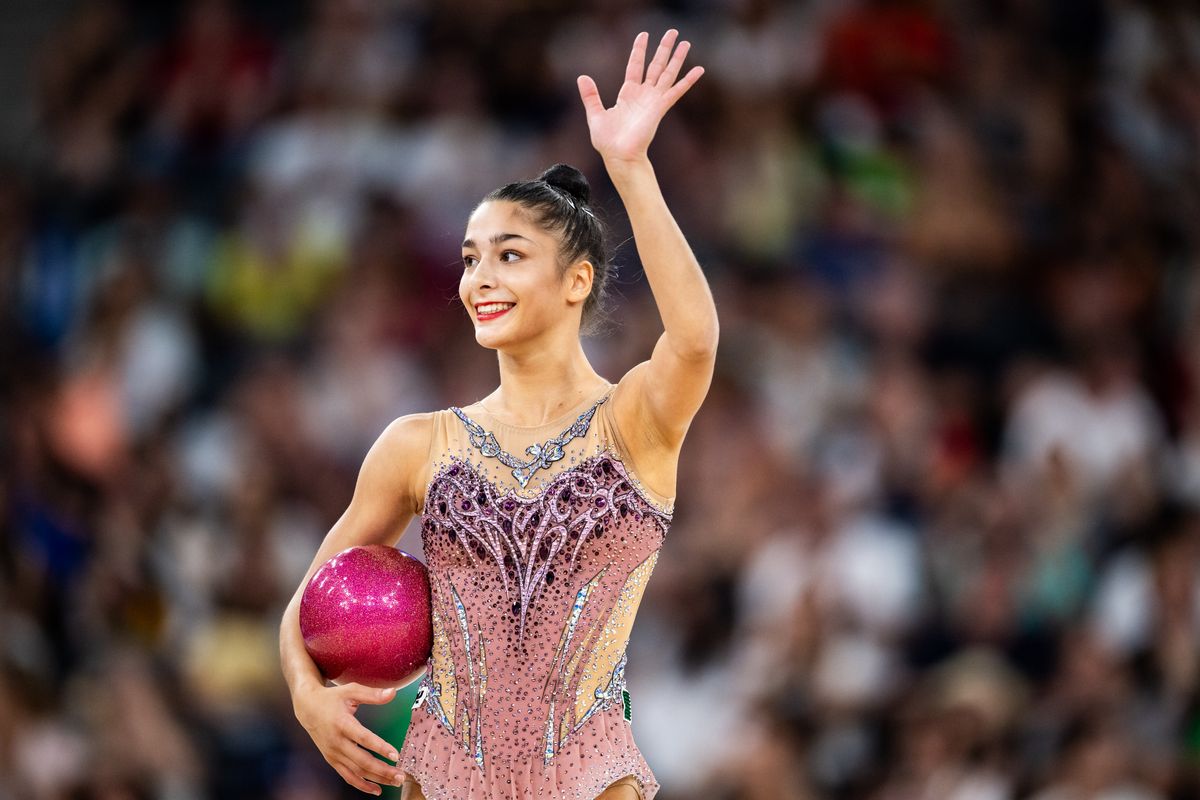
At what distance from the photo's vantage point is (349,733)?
316cm

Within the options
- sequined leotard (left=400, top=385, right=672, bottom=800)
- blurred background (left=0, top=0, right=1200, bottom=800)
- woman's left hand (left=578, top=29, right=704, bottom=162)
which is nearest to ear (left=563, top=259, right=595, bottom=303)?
sequined leotard (left=400, top=385, right=672, bottom=800)

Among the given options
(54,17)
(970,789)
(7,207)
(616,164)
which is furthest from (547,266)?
(54,17)

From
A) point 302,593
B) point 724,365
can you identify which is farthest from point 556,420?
point 724,365

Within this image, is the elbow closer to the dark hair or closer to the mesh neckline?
the mesh neckline

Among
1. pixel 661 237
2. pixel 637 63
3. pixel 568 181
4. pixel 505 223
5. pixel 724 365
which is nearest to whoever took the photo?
pixel 661 237

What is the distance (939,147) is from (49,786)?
4.87 m

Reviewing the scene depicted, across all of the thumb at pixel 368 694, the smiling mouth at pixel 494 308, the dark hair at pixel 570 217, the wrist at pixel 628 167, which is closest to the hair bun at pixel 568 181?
the dark hair at pixel 570 217

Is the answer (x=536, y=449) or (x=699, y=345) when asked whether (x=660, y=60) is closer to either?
(x=699, y=345)

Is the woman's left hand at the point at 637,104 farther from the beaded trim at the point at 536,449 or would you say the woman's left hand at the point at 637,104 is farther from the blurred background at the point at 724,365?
the blurred background at the point at 724,365

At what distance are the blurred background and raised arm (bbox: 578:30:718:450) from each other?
3124 millimetres

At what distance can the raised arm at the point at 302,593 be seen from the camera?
10.4 feet

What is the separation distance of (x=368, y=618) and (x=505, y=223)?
2.73 ft

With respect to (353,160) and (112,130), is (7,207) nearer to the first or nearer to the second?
(112,130)

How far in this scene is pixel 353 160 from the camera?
27.1 ft
